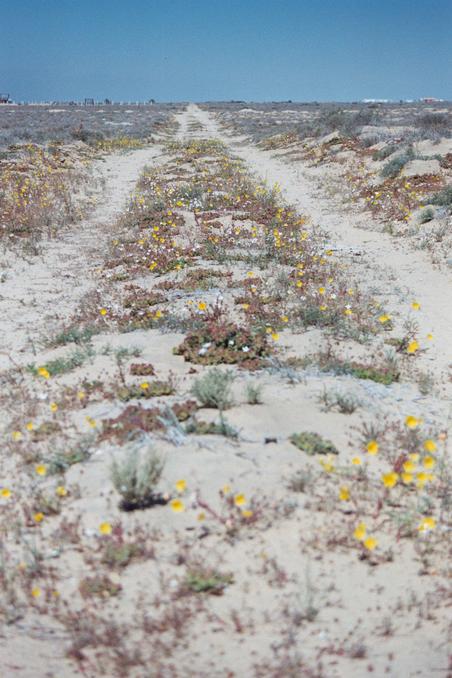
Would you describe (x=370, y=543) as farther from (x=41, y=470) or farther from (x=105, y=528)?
(x=41, y=470)

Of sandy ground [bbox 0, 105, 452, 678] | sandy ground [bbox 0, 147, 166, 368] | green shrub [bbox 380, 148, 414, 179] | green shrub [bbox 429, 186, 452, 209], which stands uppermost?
green shrub [bbox 380, 148, 414, 179]

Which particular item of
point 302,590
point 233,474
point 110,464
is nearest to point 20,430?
point 110,464

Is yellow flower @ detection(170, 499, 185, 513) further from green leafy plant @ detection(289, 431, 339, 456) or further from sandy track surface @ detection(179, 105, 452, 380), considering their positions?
sandy track surface @ detection(179, 105, 452, 380)

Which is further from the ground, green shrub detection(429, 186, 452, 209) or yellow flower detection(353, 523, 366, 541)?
green shrub detection(429, 186, 452, 209)

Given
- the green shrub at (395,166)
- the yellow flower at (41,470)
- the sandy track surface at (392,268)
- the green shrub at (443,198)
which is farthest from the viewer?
the green shrub at (395,166)

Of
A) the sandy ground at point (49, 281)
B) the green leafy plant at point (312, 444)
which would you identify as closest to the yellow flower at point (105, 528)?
the green leafy plant at point (312, 444)

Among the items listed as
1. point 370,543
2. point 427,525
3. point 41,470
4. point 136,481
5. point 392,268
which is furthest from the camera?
point 392,268

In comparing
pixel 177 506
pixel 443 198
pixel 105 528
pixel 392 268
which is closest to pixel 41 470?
pixel 105 528

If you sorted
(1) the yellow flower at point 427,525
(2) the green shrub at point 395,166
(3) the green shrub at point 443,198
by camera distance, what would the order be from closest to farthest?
(1) the yellow flower at point 427,525, (3) the green shrub at point 443,198, (2) the green shrub at point 395,166

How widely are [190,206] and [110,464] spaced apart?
11.8m

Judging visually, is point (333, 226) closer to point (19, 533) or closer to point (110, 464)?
point (110, 464)

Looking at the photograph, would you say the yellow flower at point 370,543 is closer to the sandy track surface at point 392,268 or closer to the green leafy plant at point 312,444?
the green leafy plant at point 312,444

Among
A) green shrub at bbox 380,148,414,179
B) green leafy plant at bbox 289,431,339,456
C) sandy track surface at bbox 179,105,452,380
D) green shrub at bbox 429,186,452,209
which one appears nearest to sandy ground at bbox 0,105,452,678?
green leafy plant at bbox 289,431,339,456

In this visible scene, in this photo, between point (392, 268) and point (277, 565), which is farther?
point (392, 268)
